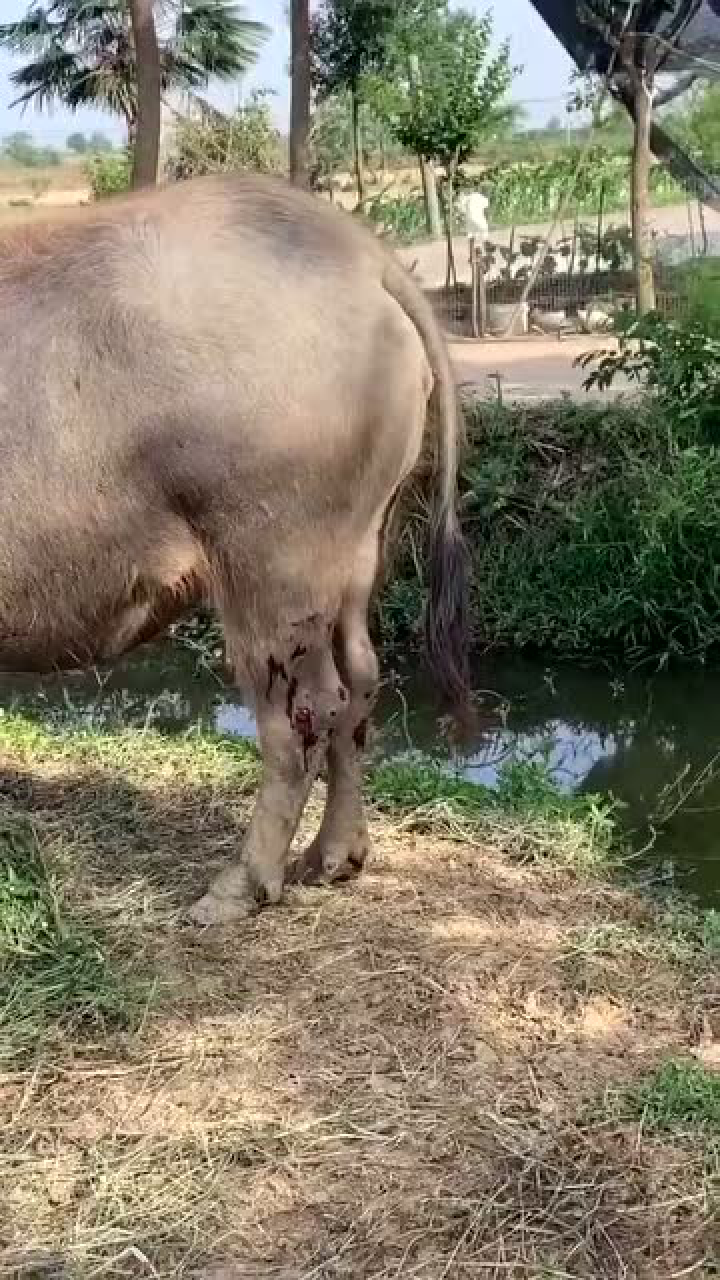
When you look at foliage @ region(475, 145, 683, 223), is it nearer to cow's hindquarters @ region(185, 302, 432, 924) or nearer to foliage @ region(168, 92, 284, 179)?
foliage @ region(168, 92, 284, 179)

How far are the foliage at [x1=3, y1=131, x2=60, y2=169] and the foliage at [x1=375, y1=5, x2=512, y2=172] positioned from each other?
875 inches

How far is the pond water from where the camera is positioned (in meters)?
5.66

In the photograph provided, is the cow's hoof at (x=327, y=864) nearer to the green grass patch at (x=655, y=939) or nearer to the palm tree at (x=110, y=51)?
the green grass patch at (x=655, y=939)

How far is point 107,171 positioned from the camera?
20688mm

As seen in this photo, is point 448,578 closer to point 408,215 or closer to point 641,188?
point 641,188

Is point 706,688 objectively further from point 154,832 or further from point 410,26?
point 410,26

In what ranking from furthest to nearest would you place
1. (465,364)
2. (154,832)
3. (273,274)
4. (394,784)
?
(465,364) < (394,784) < (154,832) < (273,274)

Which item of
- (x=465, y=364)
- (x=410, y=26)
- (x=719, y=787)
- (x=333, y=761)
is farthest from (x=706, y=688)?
(x=410, y=26)

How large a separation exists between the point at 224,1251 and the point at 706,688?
15.9 ft

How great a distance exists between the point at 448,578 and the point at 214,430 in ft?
2.98

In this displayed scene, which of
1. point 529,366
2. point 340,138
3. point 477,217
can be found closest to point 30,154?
point 340,138

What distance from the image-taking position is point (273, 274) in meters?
3.47

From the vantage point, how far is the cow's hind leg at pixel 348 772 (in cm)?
388

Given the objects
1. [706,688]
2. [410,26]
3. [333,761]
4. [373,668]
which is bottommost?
[706,688]
